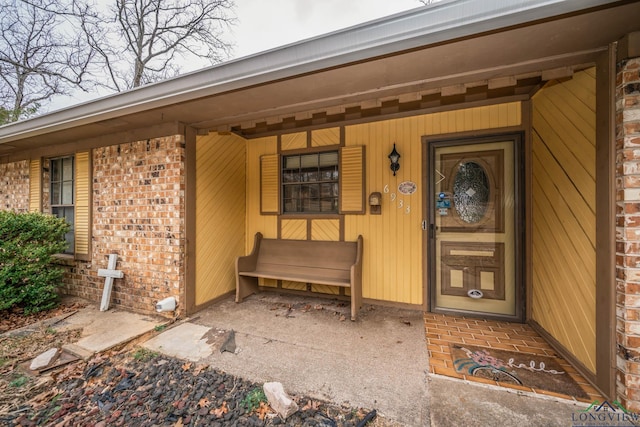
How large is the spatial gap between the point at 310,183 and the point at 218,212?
57.0 inches

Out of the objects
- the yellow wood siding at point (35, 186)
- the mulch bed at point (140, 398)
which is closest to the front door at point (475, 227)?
the mulch bed at point (140, 398)

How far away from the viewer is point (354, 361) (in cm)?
219

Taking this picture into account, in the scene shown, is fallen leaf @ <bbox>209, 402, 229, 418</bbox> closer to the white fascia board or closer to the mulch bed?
the mulch bed

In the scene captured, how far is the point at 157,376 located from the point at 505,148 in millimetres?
4237

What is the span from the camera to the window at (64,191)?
163 inches

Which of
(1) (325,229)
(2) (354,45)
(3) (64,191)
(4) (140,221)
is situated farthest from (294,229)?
(3) (64,191)

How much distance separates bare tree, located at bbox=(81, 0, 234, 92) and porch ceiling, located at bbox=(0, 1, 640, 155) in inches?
235

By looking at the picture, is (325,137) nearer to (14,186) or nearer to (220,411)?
(220,411)

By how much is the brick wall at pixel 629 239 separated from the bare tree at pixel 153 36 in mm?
8707

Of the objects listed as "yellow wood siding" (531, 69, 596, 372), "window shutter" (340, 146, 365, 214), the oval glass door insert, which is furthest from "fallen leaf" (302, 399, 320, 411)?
the oval glass door insert

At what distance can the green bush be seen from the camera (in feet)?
10.6

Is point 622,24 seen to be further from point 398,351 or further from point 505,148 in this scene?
point 398,351

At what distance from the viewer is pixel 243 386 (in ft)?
6.26

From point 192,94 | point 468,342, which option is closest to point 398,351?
point 468,342
